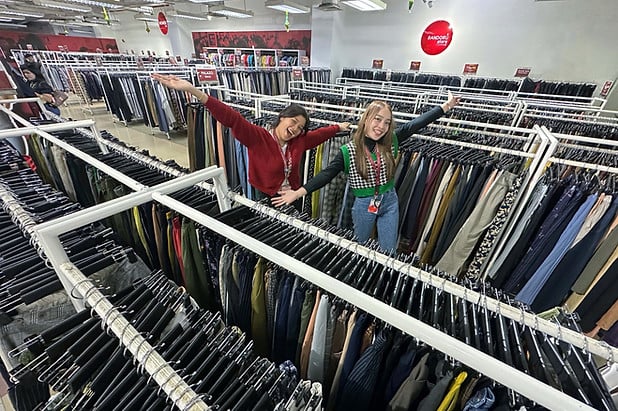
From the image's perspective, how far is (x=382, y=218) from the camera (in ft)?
6.82

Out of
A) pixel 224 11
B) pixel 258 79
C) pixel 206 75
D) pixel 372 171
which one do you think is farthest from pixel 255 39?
pixel 372 171

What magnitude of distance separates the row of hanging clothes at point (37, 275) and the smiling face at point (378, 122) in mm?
1561

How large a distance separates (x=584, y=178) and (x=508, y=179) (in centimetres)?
45

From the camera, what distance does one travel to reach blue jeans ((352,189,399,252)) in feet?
6.64

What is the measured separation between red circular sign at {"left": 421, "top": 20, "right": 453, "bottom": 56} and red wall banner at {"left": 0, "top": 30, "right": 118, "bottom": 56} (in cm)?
1888

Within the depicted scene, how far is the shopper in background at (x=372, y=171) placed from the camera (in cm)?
181

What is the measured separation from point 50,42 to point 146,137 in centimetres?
1586

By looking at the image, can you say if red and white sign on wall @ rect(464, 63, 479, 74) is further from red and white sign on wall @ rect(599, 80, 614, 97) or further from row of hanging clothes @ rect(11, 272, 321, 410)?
row of hanging clothes @ rect(11, 272, 321, 410)

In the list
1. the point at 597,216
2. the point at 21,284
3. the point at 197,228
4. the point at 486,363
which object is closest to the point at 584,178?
the point at 597,216

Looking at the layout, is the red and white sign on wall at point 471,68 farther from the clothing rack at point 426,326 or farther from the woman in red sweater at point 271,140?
the clothing rack at point 426,326

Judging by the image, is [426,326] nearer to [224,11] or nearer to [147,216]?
[147,216]

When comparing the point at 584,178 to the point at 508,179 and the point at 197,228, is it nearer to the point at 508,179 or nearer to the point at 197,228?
the point at 508,179

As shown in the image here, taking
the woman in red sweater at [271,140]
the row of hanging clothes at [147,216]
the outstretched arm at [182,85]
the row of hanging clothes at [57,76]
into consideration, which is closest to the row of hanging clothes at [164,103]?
the row of hanging clothes at [147,216]

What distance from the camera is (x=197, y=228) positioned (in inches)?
46.7
